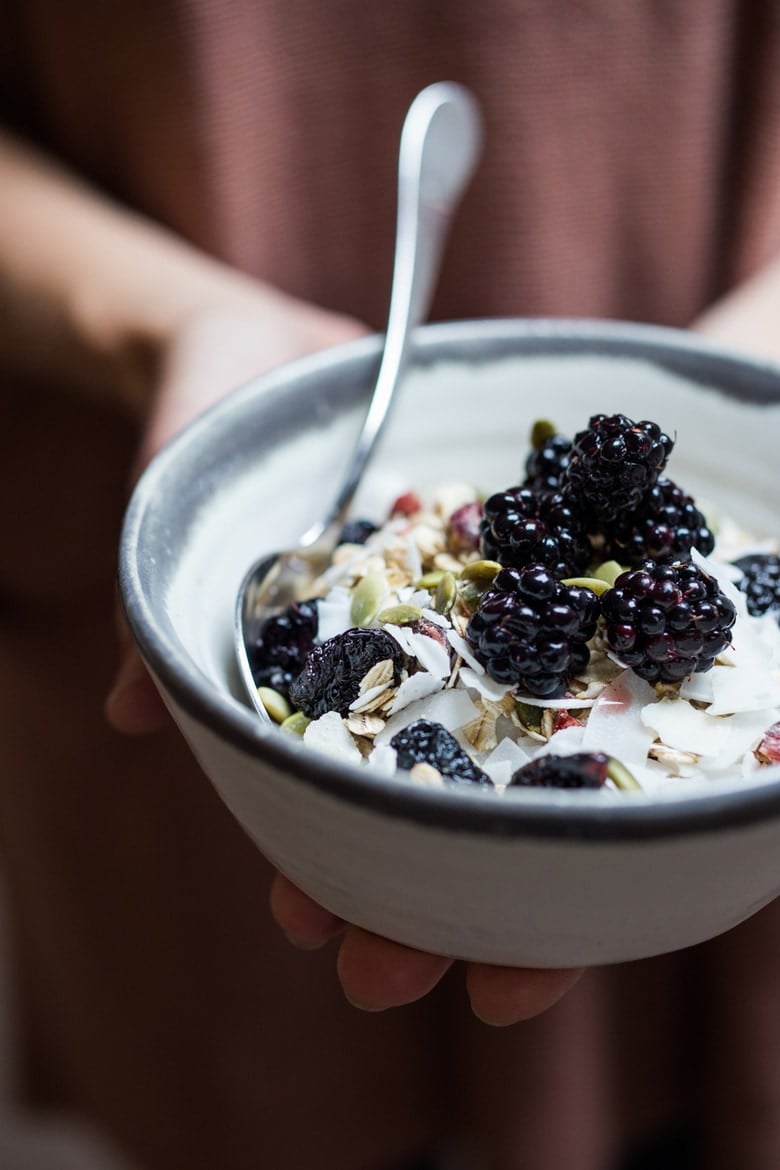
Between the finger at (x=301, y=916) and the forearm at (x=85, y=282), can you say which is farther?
the forearm at (x=85, y=282)

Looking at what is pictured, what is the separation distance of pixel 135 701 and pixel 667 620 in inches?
12.9

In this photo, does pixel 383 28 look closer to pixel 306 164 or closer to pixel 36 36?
pixel 306 164

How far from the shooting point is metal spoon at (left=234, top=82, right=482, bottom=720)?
25.3 inches

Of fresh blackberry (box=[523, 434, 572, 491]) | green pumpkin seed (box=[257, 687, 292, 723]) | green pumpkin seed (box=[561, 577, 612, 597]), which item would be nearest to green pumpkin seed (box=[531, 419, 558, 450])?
fresh blackberry (box=[523, 434, 572, 491])

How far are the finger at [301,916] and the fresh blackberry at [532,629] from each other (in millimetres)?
164

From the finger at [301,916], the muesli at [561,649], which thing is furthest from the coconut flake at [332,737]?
the finger at [301,916]

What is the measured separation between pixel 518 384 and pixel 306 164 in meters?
0.32

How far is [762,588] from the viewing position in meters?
0.60

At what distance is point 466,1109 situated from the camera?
114 centimetres

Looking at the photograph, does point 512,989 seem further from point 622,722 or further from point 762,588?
point 762,588

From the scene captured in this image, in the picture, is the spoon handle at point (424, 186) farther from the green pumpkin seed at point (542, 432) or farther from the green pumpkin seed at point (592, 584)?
the green pumpkin seed at point (592, 584)

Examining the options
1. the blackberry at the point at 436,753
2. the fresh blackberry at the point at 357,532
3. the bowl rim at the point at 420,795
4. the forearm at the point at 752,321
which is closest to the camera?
the bowl rim at the point at 420,795

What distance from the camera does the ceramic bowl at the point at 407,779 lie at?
0.37 m

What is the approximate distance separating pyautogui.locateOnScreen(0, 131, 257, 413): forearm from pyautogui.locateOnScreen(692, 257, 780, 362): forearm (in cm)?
38
